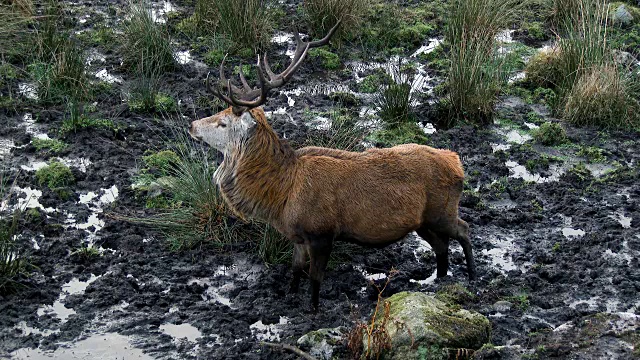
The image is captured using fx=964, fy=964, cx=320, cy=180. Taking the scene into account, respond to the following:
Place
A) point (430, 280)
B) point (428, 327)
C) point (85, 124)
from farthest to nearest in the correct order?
1. point (85, 124)
2. point (430, 280)
3. point (428, 327)

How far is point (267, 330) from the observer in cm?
711

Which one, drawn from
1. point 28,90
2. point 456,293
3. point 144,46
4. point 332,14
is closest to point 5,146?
point 28,90

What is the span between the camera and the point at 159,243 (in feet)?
26.9

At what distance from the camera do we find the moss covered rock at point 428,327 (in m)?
6.28

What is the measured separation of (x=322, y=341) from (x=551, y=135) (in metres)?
4.75

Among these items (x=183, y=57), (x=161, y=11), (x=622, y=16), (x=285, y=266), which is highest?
(x=161, y=11)

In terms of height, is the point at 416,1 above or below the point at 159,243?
above

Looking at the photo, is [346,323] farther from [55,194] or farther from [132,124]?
[132,124]

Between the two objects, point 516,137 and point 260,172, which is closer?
point 260,172

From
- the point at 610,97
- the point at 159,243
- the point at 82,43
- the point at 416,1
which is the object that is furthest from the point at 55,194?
the point at 416,1

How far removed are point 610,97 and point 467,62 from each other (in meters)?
1.62

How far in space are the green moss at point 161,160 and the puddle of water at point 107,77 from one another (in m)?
1.91

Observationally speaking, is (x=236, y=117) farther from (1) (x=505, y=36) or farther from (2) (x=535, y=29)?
(2) (x=535, y=29)

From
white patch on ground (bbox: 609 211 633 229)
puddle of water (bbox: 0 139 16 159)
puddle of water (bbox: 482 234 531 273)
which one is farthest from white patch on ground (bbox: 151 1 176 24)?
white patch on ground (bbox: 609 211 633 229)
